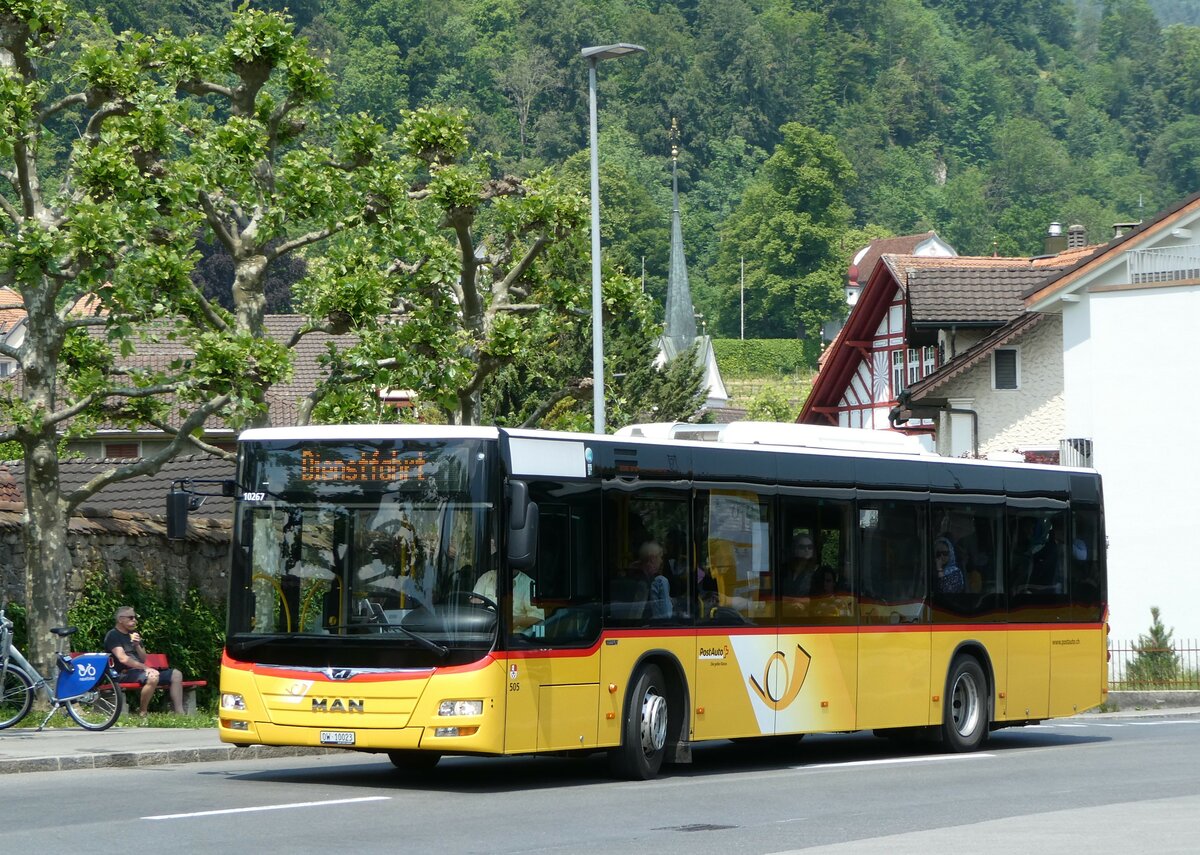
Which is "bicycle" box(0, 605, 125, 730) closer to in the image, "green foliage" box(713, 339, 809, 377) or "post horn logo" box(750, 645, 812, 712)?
"post horn logo" box(750, 645, 812, 712)

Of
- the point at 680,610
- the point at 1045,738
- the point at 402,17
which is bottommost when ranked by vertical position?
the point at 1045,738

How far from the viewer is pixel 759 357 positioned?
477ft

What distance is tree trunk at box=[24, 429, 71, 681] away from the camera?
2078 centimetres

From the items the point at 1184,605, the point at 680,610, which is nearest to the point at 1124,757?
the point at 680,610

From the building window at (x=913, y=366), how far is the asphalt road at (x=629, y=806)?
3377cm

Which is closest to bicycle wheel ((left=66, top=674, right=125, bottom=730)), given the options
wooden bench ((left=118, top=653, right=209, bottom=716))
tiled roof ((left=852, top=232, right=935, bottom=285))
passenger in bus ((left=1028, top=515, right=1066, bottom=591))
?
Answer: wooden bench ((left=118, top=653, right=209, bottom=716))

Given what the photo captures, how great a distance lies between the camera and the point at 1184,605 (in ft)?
125

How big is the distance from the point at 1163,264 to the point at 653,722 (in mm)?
25951

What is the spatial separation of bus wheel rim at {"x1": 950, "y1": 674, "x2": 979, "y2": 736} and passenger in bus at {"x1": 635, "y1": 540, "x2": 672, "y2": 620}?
4831 millimetres

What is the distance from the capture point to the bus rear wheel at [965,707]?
63.5ft

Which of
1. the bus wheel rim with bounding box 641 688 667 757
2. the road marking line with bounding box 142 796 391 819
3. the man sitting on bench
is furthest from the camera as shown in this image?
the man sitting on bench

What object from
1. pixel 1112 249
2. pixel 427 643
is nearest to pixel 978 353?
pixel 1112 249

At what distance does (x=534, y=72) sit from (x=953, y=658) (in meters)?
167

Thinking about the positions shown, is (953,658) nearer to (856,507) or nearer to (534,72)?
(856,507)
